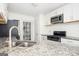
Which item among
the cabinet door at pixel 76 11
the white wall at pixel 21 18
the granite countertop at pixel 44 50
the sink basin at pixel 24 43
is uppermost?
the cabinet door at pixel 76 11

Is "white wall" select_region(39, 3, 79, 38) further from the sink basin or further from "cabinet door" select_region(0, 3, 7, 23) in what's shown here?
"cabinet door" select_region(0, 3, 7, 23)

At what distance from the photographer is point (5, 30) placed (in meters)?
1.87

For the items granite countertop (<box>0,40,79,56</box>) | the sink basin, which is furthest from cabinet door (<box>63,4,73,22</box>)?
the sink basin

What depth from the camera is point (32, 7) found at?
195cm

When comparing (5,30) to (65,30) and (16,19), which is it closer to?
(16,19)

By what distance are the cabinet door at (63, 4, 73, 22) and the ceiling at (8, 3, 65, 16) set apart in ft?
0.35

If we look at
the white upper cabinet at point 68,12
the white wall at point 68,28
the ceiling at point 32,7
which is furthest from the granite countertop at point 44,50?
the ceiling at point 32,7

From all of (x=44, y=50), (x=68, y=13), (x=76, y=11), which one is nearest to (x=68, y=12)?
(x=68, y=13)

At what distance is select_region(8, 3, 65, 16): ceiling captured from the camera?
6.18 feet

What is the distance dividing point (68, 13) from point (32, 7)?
0.61 metres

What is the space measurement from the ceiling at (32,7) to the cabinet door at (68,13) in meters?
0.11

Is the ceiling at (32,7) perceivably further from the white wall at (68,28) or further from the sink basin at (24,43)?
the sink basin at (24,43)

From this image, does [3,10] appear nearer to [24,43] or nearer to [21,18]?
[21,18]

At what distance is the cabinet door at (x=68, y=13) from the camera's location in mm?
1912
